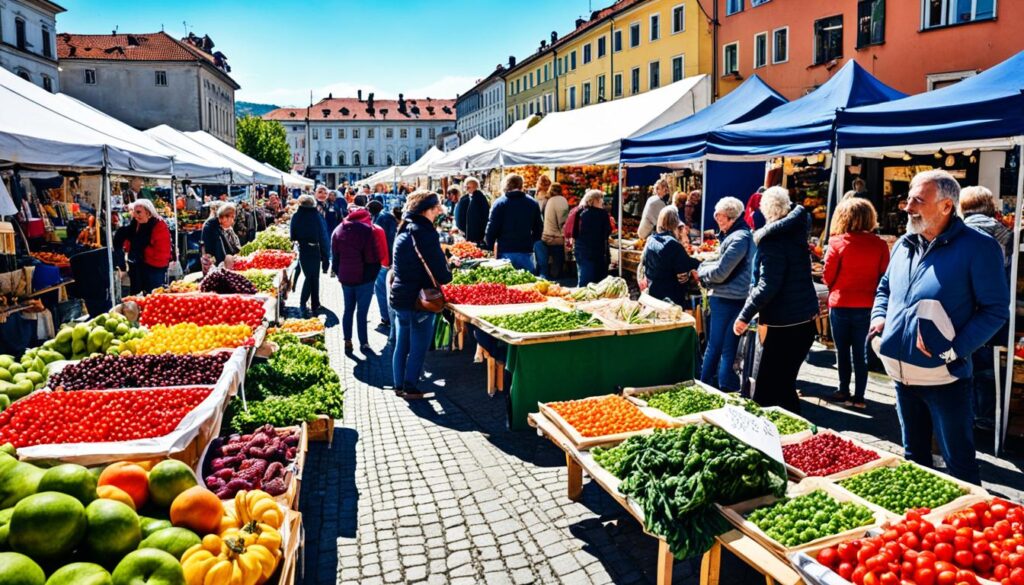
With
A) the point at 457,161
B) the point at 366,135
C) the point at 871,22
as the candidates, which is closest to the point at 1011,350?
the point at 457,161

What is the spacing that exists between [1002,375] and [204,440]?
5.75 m

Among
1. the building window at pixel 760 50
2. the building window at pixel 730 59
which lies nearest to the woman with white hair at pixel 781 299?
the building window at pixel 760 50

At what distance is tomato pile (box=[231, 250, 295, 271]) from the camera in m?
10.7

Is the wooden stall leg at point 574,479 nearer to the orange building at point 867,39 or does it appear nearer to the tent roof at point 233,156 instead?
the tent roof at point 233,156

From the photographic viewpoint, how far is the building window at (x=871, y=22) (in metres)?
20.1

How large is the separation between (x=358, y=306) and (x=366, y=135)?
9619 cm

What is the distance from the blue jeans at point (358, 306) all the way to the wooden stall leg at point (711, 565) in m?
6.03

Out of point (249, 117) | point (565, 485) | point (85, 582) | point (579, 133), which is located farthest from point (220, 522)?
point (249, 117)

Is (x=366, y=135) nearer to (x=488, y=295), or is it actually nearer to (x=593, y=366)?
(x=488, y=295)

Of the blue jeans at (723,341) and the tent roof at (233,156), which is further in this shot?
the tent roof at (233,156)

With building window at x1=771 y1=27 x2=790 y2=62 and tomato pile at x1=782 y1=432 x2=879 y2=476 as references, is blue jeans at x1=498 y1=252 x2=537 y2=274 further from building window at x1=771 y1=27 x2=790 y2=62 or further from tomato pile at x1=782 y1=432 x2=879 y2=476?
building window at x1=771 y1=27 x2=790 y2=62

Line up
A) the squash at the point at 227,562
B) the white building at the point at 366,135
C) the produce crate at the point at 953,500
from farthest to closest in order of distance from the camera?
the white building at the point at 366,135 < the produce crate at the point at 953,500 < the squash at the point at 227,562

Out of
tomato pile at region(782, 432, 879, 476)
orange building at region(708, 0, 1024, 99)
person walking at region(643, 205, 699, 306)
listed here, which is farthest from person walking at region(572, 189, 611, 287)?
orange building at region(708, 0, 1024, 99)

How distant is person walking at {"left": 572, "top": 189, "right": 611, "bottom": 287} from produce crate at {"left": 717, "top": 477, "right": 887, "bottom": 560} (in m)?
6.18
